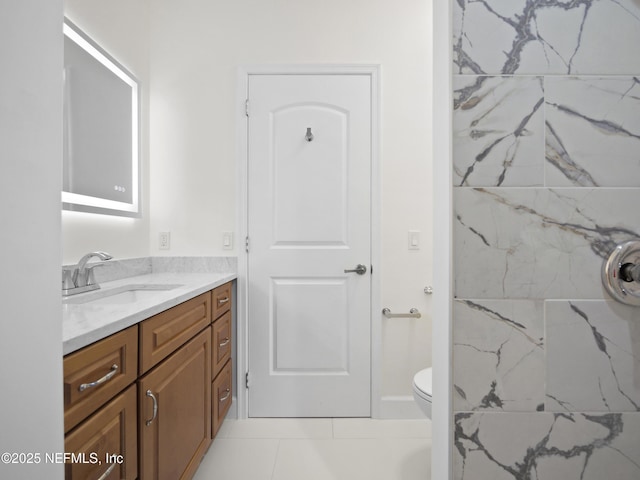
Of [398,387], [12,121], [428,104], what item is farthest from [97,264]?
[428,104]

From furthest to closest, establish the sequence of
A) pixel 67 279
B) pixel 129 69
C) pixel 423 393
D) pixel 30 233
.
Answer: pixel 129 69 → pixel 423 393 → pixel 67 279 → pixel 30 233

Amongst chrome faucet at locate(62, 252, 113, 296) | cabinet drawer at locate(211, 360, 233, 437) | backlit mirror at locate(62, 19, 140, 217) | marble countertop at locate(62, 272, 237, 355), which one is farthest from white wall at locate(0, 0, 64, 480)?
cabinet drawer at locate(211, 360, 233, 437)

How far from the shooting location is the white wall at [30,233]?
321 mm

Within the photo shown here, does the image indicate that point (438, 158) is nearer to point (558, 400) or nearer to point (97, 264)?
point (558, 400)

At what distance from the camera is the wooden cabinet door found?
3.33 ft

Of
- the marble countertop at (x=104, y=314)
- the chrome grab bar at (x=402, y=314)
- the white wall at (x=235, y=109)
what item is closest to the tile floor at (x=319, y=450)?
the white wall at (x=235, y=109)

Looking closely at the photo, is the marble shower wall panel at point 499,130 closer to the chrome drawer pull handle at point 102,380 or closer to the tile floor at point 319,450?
the chrome drawer pull handle at point 102,380

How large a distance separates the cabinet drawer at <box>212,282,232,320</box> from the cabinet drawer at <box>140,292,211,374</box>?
0.13 meters

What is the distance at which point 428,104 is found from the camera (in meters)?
2.01

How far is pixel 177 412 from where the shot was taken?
121 centimetres

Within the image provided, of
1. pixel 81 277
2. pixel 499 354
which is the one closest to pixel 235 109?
pixel 81 277

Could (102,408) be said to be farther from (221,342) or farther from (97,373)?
(221,342)

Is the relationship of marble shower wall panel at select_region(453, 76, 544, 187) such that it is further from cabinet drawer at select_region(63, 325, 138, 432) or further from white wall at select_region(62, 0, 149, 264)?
white wall at select_region(62, 0, 149, 264)

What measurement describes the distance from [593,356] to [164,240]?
2.10 m
